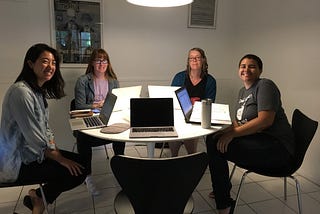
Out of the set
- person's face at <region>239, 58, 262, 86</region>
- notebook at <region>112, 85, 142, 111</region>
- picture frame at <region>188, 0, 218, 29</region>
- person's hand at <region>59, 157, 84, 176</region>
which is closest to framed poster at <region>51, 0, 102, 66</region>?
notebook at <region>112, 85, 142, 111</region>

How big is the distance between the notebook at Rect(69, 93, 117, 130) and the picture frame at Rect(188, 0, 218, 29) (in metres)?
1.87

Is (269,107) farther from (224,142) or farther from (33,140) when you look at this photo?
(33,140)

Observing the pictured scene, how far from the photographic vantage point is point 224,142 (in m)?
1.91

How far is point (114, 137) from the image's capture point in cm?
164

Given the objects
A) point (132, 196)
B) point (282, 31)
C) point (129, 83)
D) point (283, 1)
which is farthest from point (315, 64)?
point (132, 196)

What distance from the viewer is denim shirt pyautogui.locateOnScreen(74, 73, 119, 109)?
2699 millimetres

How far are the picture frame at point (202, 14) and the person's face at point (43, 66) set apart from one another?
2.11 metres

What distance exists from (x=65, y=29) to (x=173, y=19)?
129 centimetres

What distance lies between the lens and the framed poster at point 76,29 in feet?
9.46

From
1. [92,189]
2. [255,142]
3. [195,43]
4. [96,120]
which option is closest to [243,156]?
[255,142]

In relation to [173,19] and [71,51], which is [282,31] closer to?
[173,19]

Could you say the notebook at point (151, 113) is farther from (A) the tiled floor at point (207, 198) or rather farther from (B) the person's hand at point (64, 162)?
(A) the tiled floor at point (207, 198)

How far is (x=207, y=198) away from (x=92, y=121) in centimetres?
119

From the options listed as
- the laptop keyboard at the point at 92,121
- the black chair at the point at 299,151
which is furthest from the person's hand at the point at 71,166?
the black chair at the point at 299,151
